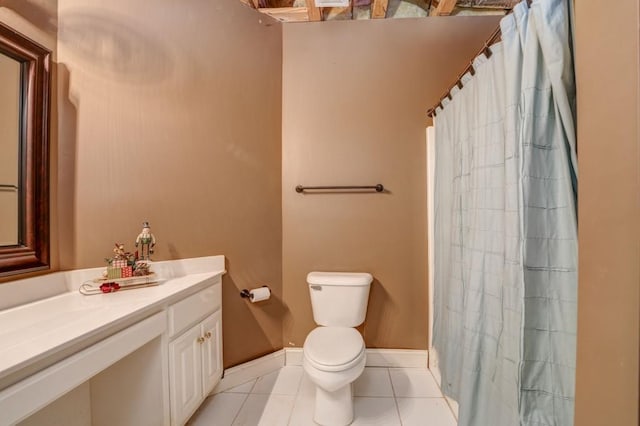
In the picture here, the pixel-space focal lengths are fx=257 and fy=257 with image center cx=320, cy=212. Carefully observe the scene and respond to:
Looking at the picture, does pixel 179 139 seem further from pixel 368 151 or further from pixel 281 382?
pixel 281 382

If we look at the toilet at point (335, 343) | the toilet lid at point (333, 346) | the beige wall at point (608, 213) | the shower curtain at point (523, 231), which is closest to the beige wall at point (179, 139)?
the toilet at point (335, 343)

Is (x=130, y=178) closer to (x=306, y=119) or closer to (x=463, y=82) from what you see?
(x=306, y=119)

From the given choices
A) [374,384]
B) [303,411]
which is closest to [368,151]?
[374,384]

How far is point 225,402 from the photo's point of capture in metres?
1.53

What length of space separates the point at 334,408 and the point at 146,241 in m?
1.30

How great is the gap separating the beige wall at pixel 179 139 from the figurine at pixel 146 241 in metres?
0.07

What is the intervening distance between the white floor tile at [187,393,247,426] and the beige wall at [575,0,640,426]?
5.05 feet

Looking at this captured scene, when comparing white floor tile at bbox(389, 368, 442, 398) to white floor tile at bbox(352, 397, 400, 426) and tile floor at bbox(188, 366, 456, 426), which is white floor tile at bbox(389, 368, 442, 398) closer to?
tile floor at bbox(188, 366, 456, 426)

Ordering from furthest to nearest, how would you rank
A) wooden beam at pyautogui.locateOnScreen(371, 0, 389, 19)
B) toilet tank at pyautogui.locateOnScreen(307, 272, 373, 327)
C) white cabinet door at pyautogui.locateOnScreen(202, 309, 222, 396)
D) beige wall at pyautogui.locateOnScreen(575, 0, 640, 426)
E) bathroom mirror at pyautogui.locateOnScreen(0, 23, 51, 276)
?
1. wooden beam at pyautogui.locateOnScreen(371, 0, 389, 19)
2. toilet tank at pyautogui.locateOnScreen(307, 272, 373, 327)
3. white cabinet door at pyautogui.locateOnScreen(202, 309, 222, 396)
4. bathroom mirror at pyautogui.locateOnScreen(0, 23, 51, 276)
5. beige wall at pyautogui.locateOnScreen(575, 0, 640, 426)

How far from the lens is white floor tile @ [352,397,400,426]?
54.8 inches

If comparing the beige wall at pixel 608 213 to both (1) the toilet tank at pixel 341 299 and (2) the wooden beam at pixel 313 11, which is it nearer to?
(1) the toilet tank at pixel 341 299

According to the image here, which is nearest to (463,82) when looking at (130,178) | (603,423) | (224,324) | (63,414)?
(603,423)

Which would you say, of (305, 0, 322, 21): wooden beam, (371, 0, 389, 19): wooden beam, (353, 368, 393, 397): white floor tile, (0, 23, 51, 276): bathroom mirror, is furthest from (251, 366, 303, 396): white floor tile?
(371, 0, 389, 19): wooden beam

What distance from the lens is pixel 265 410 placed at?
1.47m
